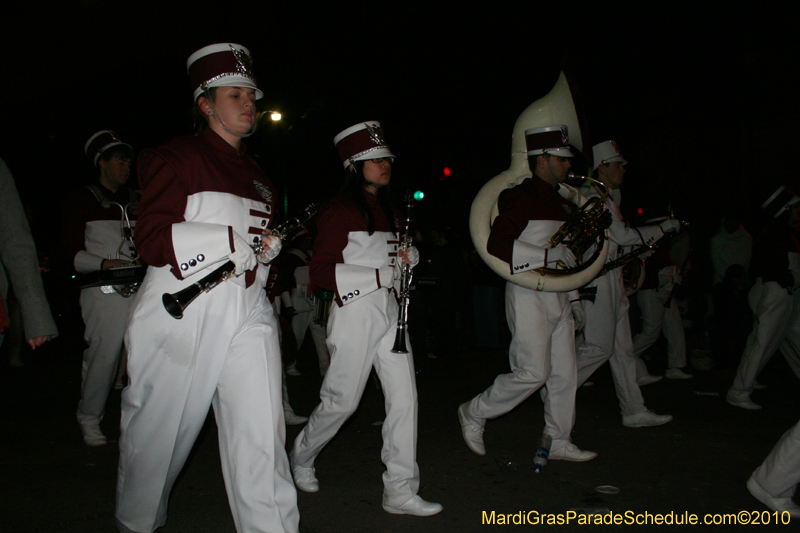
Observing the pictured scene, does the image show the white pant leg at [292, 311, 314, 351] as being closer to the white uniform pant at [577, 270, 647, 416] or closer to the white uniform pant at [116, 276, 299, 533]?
the white uniform pant at [577, 270, 647, 416]

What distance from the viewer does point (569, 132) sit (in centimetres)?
530

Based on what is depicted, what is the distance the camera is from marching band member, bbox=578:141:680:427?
5.48 m

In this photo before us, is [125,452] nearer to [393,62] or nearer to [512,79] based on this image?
[512,79]

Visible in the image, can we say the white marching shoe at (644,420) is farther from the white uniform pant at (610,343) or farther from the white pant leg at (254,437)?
the white pant leg at (254,437)

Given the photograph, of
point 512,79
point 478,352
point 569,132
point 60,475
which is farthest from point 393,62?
point 60,475

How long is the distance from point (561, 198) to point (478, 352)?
634 cm

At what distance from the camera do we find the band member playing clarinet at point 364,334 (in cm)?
373

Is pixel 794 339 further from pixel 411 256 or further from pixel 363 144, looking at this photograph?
pixel 363 144

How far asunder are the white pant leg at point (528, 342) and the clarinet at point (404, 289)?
1.10m

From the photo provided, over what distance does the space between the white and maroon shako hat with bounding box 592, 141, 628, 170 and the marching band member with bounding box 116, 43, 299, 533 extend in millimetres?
4228

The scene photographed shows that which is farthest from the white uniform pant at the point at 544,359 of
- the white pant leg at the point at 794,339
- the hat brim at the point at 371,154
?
the white pant leg at the point at 794,339

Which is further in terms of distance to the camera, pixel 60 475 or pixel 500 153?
pixel 500 153

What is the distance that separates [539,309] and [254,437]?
2.54 m

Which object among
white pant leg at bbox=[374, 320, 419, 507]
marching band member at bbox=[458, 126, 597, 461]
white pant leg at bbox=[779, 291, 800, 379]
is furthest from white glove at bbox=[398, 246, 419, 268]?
white pant leg at bbox=[779, 291, 800, 379]
